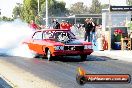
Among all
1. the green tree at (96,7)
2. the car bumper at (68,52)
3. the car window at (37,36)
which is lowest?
the car bumper at (68,52)

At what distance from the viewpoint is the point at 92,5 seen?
5522 inches

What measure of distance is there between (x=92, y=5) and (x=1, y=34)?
114 m

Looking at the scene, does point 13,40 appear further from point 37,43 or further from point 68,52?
point 68,52

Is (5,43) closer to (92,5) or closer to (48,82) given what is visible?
(48,82)

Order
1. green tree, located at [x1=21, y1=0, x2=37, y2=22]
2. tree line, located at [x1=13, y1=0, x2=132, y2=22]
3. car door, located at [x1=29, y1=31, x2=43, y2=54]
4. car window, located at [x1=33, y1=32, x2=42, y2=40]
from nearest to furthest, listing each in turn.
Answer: car door, located at [x1=29, y1=31, x2=43, y2=54], car window, located at [x1=33, y1=32, x2=42, y2=40], green tree, located at [x1=21, y1=0, x2=37, y2=22], tree line, located at [x1=13, y1=0, x2=132, y2=22]

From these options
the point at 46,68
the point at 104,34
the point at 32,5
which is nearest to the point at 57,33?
the point at 46,68

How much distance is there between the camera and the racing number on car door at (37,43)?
18.9 metres

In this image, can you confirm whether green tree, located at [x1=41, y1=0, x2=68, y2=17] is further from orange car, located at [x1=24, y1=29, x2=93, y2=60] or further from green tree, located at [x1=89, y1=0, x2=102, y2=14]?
orange car, located at [x1=24, y1=29, x2=93, y2=60]

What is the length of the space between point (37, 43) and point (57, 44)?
183 centimetres

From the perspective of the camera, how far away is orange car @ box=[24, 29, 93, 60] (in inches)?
691

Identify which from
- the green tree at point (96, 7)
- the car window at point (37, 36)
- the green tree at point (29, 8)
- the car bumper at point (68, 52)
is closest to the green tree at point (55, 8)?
the green tree at point (29, 8)

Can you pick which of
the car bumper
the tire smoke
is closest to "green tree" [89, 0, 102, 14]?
the tire smoke

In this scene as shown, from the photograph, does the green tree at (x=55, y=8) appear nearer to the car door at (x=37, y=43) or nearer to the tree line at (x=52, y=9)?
the tree line at (x=52, y=9)

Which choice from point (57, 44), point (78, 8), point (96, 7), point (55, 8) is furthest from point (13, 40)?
point (78, 8)
